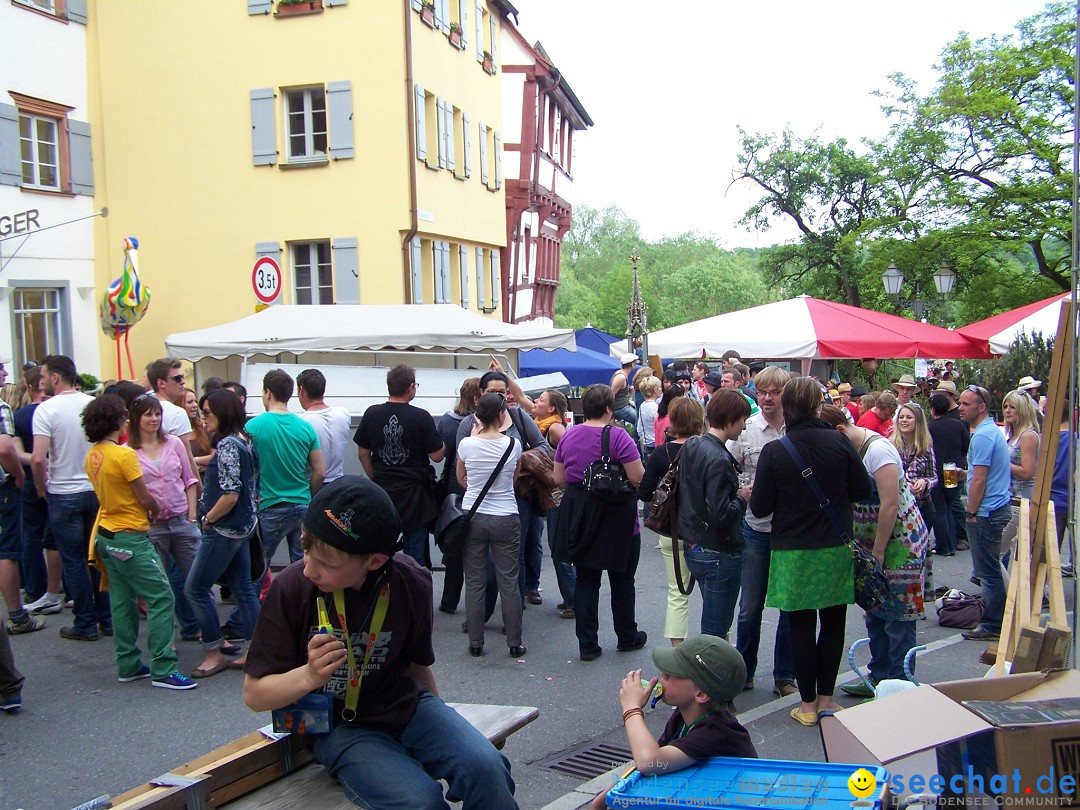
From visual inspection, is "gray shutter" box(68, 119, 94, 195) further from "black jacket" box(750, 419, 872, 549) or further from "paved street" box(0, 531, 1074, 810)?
"black jacket" box(750, 419, 872, 549)

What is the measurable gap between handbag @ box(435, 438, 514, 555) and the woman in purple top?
16.1 inches

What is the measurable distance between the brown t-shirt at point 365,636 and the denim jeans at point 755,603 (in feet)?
10.6

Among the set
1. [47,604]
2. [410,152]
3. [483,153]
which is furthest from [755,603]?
[483,153]

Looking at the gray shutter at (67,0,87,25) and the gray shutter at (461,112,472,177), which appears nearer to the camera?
the gray shutter at (67,0,87,25)

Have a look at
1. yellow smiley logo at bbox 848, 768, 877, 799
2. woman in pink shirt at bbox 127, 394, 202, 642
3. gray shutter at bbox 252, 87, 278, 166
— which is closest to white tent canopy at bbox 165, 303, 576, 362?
woman in pink shirt at bbox 127, 394, 202, 642

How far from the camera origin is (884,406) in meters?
10.4

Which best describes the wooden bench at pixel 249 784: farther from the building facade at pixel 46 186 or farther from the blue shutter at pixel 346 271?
the blue shutter at pixel 346 271

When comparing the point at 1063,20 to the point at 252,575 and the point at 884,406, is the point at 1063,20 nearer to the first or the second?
the point at 884,406

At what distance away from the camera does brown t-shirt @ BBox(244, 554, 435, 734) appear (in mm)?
3027

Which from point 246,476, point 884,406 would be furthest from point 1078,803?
point 884,406

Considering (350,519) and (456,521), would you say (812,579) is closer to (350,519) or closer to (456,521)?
(456,521)

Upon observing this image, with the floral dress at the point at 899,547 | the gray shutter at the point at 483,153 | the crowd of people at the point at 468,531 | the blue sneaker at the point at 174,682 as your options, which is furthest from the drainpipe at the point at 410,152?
the floral dress at the point at 899,547

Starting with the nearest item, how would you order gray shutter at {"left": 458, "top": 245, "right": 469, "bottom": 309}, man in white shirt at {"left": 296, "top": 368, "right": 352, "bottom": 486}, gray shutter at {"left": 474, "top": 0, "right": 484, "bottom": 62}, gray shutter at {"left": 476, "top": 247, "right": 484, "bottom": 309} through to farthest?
man in white shirt at {"left": 296, "top": 368, "right": 352, "bottom": 486} < gray shutter at {"left": 458, "top": 245, "right": 469, "bottom": 309} < gray shutter at {"left": 474, "top": 0, "right": 484, "bottom": 62} < gray shutter at {"left": 476, "top": 247, "right": 484, "bottom": 309}

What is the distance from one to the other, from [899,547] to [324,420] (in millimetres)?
4481
